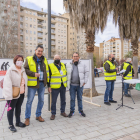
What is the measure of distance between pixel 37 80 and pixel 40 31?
64.2 metres

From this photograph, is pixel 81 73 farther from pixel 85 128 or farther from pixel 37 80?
pixel 85 128

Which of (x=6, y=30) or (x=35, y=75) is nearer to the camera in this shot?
(x=35, y=75)

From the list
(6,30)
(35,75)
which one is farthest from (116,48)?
(35,75)

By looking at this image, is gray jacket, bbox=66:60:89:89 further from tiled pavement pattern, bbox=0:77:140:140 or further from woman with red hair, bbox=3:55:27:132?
woman with red hair, bbox=3:55:27:132

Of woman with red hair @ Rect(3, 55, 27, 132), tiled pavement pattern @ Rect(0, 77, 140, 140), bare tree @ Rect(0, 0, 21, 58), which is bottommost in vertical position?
tiled pavement pattern @ Rect(0, 77, 140, 140)

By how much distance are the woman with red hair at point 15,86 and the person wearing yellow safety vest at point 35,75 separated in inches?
6.7

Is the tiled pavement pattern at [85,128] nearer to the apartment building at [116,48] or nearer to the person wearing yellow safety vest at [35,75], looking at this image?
the person wearing yellow safety vest at [35,75]

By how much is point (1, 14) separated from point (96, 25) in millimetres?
20292

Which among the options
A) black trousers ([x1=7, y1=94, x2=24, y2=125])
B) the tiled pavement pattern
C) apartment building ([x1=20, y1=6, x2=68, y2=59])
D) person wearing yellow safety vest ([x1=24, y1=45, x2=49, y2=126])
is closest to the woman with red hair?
black trousers ([x1=7, y1=94, x2=24, y2=125])

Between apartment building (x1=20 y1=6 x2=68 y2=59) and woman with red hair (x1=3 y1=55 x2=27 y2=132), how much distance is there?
174 ft

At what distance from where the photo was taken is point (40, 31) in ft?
212

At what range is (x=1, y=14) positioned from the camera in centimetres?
2272

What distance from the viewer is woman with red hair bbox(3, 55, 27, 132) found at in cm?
343

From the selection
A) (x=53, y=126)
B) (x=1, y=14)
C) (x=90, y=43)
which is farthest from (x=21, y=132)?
(x=1, y=14)
